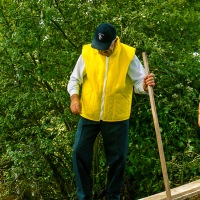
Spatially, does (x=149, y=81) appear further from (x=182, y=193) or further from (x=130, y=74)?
(x=182, y=193)

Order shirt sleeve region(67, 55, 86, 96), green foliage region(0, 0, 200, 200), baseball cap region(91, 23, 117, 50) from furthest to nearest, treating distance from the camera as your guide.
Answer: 1. green foliage region(0, 0, 200, 200)
2. shirt sleeve region(67, 55, 86, 96)
3. baseball cap region(91, 23, 117, 50)

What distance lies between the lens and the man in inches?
123

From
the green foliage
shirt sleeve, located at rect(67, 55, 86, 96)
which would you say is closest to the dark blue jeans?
shirt sleeve, located at rect(67, 55, 86, 96)

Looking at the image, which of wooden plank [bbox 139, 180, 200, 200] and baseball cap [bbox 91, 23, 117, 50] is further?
wooden plank [bbox 139, 180, 200, 200]

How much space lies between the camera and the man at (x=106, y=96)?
123 inches

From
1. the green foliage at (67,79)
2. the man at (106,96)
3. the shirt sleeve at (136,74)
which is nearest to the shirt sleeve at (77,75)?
the man at (106,96)

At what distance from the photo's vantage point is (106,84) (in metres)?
3.12

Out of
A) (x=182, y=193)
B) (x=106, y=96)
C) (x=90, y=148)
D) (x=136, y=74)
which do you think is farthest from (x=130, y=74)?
(x=182, y=193)

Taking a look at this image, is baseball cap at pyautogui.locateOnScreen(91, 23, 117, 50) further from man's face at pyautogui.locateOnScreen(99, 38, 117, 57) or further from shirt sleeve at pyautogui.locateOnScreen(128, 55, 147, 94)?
shirt sleeve at pyautogui.locateOnScreen(128, 55, 147, 94)

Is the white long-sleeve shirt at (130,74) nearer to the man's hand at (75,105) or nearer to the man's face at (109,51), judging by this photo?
the man's hand at (75,105)

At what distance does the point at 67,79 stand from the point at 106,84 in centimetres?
187

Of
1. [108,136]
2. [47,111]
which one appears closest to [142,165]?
[47,111]

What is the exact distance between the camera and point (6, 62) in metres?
4.83

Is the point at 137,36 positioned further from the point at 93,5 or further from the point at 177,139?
the point at 177,139
